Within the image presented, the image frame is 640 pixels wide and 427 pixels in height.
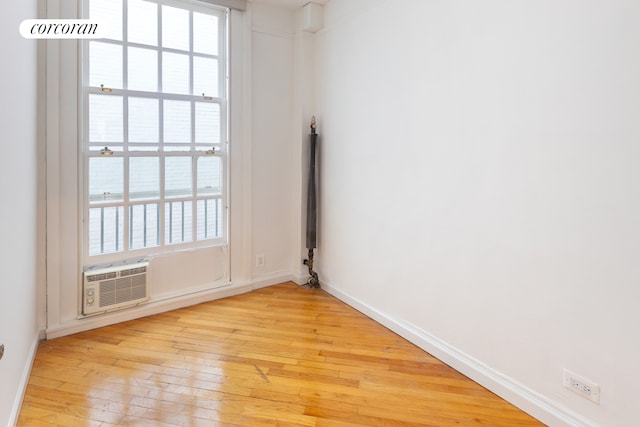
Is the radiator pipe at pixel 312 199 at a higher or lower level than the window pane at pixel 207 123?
lower

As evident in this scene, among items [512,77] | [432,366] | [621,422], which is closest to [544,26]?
[512,77]

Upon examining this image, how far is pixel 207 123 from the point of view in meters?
3.41

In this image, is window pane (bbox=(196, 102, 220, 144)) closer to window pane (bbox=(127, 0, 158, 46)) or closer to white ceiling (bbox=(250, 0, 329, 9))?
window pane (bbox=(127, 0, 158, 46))

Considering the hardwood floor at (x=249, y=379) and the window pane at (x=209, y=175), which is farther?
the window pane at (x=209, y=175)

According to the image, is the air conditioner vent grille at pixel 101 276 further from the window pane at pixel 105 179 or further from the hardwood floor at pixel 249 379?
the window pane at pixel 105 179

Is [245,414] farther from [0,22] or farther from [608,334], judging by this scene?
[0,22]

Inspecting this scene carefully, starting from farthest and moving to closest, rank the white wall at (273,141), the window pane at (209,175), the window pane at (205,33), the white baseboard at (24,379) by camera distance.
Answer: the white wall at (273,141)
the window pane at (209,175)
the window pane at (205,33)
the white baseboard at (24,379)

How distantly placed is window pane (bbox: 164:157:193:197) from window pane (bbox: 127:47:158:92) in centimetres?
60

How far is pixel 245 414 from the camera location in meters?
1.90

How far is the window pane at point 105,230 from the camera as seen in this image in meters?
2.87

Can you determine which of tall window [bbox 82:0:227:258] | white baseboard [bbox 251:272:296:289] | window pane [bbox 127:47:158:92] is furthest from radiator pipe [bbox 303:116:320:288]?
window pane [bbox 127:47:158:92]

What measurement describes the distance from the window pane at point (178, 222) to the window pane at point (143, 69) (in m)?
0.97

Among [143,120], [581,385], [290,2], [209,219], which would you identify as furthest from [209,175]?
[581,385]

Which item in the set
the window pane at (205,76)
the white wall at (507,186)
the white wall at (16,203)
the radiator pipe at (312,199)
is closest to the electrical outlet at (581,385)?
the white wall at (507,186)
